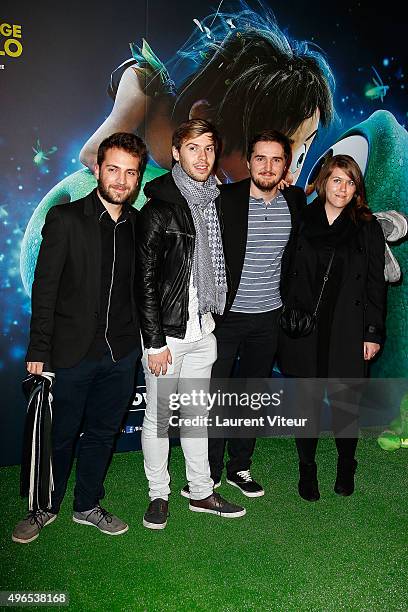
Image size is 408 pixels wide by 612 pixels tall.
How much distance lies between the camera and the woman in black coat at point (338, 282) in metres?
3.46

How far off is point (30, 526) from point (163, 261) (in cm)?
142

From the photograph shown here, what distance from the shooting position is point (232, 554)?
3139mm

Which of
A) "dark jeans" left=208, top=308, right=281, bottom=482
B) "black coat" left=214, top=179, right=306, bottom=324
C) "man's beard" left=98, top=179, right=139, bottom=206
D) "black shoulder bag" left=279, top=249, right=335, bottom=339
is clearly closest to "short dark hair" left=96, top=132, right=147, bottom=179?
"man's beard" left=98, top=179, right=139, bottom=206

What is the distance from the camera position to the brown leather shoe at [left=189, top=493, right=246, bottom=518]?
349 cm

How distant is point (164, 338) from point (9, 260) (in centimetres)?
128

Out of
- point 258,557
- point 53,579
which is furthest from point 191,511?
point 53,579

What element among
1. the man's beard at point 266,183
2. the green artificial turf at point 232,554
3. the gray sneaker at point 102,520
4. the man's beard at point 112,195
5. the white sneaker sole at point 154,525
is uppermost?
the man's beard at point 266,183

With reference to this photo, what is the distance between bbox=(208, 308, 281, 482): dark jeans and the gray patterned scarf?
0.25 meters

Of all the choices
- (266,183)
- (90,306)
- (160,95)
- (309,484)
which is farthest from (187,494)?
(160,95)

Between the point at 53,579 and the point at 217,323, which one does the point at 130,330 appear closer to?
the point at 217,323

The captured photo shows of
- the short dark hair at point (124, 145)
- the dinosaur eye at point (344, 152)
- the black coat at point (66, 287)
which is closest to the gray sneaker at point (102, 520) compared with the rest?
the black coat at point (66, 287)

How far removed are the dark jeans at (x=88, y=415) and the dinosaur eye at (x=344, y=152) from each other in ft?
6.50

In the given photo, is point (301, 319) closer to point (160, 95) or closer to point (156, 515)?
point (156, 515)

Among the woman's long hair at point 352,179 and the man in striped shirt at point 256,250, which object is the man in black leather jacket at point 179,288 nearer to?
the man in striped shirt at point 256,250
